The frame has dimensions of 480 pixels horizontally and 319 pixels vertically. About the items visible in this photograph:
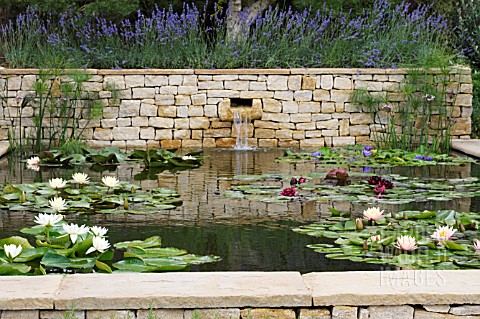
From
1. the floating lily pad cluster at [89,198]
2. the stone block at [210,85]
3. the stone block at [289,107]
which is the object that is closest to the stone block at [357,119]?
the stone block at [289,107]

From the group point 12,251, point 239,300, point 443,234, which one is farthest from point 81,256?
point 443,234

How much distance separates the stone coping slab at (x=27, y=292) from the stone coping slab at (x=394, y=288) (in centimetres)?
97

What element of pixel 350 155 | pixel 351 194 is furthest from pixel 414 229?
pixel 350 155

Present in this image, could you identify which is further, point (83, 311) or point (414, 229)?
point (414, 229)

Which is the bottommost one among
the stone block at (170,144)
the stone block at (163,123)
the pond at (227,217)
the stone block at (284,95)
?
the stone block at (170,144)

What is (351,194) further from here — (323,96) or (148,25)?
(148,25)

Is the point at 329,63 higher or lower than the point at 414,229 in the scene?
higher

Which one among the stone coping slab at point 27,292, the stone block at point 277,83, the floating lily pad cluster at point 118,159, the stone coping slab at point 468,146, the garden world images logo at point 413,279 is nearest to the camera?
the stone coping slab at point 27,292

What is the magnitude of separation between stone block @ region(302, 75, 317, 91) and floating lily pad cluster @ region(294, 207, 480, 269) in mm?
5096

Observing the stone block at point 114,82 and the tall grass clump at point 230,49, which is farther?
the tall grass clump at point 230,49

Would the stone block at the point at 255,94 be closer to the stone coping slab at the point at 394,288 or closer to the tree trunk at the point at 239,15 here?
the tree trunk at the point at 239,15

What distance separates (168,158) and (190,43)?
293 centimetres

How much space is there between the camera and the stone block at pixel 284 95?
1036 cm

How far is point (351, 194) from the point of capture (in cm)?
607
